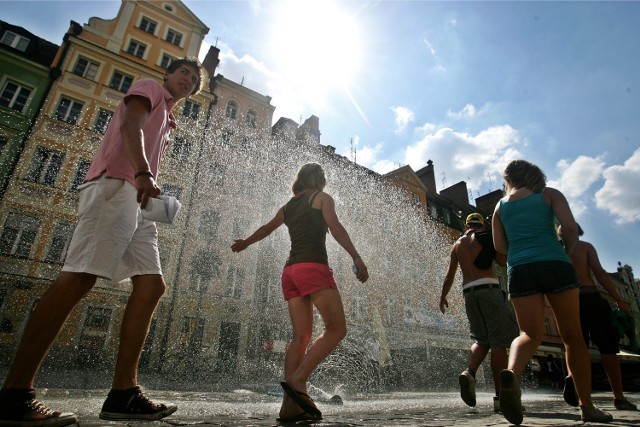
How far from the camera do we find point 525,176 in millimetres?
2914

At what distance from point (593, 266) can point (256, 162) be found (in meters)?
15.6

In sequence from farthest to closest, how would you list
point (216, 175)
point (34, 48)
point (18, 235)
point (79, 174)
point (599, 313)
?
1. point (216, 175)
2. point (34, 48)
3. point (79, 174)
4. point (18, 235)
5. point (599, 313)

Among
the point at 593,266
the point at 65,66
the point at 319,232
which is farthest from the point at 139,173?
the point at 65,66

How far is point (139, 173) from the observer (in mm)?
1836

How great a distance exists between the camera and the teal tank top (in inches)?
100

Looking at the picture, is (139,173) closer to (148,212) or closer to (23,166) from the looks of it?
(148,212)

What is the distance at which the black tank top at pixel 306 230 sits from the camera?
2572 millimetres

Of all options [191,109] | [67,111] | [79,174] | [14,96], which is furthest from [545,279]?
[14,96]

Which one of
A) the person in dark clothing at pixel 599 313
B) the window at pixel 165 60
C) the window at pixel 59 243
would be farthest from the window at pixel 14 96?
the person in dark clothing at pixel 599 313

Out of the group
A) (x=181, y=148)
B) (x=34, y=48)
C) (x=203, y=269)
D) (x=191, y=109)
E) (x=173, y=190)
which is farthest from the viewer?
(x=191, y=109)

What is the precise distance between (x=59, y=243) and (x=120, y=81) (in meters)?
8.74

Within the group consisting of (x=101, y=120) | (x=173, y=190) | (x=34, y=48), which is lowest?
(x=173, y=190)

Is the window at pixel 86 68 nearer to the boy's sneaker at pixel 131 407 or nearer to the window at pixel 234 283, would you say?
the window at pixel 234 283

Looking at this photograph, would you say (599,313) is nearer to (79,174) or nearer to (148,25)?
(79,174)
